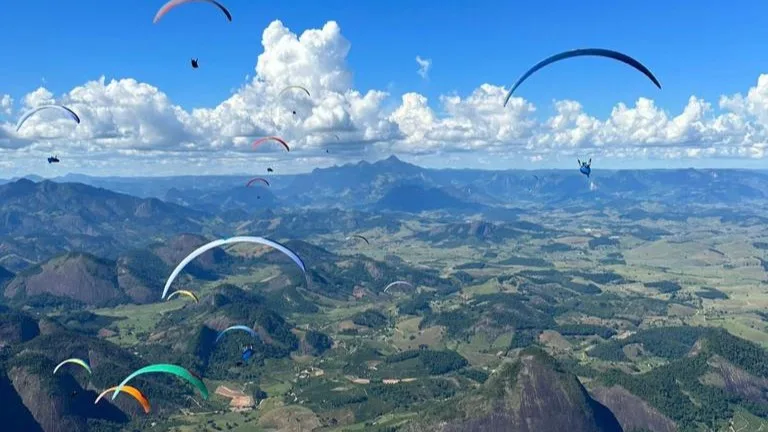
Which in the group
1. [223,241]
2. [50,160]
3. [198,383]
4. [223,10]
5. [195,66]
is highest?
[223,10]

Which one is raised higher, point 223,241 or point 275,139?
point 275,139

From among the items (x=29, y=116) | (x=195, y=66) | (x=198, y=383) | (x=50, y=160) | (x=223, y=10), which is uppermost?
(x=223, y=10)

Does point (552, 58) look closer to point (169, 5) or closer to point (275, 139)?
point (169, 5)

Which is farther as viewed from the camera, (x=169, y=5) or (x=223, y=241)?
(x=223, y=241)

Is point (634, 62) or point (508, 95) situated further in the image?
point (508, 95)

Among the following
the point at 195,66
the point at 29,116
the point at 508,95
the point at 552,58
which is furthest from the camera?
the point at 29,116

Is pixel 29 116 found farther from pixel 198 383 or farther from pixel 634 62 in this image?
pixel 634 62

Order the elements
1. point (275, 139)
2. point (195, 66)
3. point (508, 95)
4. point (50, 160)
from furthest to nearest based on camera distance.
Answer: point (275, 139) → point (50, 160) → point (195, 66) → point (508, 95)

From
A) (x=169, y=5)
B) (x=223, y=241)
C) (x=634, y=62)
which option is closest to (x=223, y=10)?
(x=169, y=5)

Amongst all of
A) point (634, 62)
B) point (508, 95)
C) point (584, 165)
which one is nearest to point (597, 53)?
point (634, 62)
